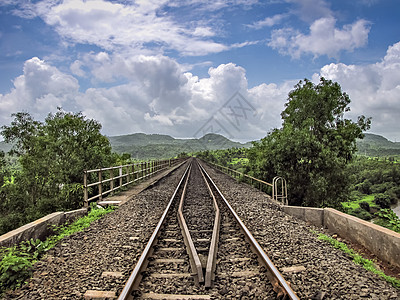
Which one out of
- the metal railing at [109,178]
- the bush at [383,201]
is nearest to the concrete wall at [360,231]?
the metal railing at [109,178]

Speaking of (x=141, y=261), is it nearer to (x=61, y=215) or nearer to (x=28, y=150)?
(x=61, y=215)

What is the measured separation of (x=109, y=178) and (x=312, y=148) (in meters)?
11.1

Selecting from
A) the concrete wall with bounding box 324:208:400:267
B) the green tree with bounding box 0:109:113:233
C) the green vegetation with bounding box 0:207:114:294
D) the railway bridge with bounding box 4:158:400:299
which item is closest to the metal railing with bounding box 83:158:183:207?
the green tree with bounding box 0:109:113:233

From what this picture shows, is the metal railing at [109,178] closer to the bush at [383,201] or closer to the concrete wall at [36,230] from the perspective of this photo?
the concrete wall at [36,230]

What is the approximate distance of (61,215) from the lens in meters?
6.73

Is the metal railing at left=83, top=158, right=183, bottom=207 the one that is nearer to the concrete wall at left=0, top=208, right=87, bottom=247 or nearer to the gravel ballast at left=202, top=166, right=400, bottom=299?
the concrete wall at left=0, top=208, right=87, bottom=247

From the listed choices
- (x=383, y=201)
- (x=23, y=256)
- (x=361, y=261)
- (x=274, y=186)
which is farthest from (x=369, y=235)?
(x=383, y=201)

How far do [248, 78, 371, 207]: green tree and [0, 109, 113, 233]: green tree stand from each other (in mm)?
9774

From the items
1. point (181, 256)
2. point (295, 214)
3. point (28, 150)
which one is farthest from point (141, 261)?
point (28, 150)

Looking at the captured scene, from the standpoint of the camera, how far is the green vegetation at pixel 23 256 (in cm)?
383

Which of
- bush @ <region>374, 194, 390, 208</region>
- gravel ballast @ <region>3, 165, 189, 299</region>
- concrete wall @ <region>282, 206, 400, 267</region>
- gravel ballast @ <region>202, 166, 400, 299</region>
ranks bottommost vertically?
bush @ <region>374, 194, 390, 208</region>

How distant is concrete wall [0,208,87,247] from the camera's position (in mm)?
4594

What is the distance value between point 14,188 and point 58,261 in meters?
12.7

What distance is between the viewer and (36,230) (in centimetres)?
548
